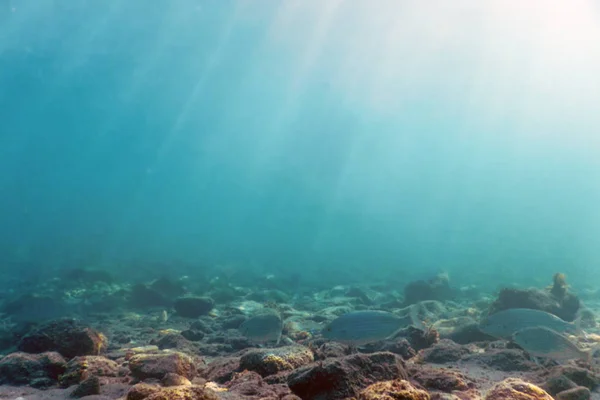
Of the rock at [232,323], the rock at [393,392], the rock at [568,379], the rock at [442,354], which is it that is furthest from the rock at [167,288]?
the rock at [393,392]

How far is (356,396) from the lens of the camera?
2551 mm

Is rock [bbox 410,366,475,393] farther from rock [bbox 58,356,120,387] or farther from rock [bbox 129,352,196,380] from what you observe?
rock [bbox 58,356,120,387]

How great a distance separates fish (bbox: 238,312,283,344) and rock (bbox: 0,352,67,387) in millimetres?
2571

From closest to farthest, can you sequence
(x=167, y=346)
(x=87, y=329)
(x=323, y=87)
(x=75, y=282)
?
(x=87, y=329) → (x=167, y=346) → (x=75, y=282) → (x=323, y=87)

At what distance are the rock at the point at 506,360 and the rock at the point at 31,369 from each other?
5.80m

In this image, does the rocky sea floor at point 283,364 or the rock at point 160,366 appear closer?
the rocky sea floor at point 283,364

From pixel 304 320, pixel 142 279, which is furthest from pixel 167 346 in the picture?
pixel 142 279

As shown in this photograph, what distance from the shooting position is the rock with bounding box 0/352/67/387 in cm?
423

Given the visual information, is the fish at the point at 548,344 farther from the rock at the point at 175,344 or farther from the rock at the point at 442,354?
the rock at the point at 175,344

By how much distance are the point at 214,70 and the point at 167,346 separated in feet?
266

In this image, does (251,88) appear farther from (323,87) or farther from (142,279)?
(142,279)

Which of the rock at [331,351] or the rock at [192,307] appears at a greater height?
the rock at [331,351]

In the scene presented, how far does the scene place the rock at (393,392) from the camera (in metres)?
2.02

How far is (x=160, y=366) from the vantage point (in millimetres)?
4031
